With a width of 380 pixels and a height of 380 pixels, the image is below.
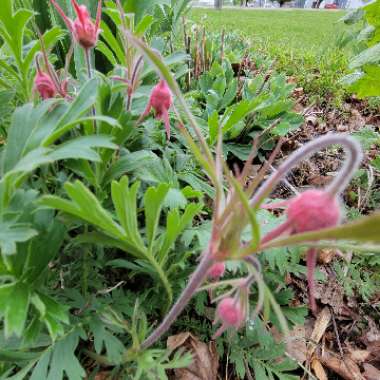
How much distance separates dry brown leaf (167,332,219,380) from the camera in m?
0.99

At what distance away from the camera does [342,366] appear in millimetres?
1164

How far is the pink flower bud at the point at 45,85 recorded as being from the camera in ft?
2.63

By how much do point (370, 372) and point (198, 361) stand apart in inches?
21.3

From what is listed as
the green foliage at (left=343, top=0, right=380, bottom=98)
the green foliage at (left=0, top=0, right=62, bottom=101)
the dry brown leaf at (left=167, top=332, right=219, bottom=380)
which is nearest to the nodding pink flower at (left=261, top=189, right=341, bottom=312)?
the dry brown leaf at (left=167, top=332, right=219, bottom=380)

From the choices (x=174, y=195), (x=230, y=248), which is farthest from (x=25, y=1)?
(x=230, y=248)

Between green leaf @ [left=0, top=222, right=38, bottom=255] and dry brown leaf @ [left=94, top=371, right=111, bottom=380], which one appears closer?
green leaf @ [left=0, top=222, right=38, bottom=255]

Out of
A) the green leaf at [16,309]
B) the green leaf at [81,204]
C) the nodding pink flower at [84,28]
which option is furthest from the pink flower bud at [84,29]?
the green leaf at [16,309]

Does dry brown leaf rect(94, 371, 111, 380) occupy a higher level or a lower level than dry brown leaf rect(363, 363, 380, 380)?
higher

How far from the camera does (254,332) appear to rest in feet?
3.24

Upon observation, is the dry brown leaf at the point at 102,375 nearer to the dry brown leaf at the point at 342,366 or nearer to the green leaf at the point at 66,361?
the green leaf at the point at 66,361

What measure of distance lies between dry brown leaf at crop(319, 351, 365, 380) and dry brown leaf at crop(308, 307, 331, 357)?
4 cm

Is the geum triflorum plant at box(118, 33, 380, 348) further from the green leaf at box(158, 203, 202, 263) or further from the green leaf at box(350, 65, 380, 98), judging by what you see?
the green leaf at box(350, 65, 380, 98)

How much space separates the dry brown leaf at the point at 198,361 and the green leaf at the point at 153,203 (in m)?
0.34

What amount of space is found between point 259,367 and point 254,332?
0.09 m
